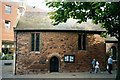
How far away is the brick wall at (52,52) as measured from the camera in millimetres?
33938

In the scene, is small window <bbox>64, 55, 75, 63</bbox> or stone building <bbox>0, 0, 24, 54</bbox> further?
stone building <bbox>0, 0, 24, 54</bbox>

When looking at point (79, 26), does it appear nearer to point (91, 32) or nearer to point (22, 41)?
point (91, 32)

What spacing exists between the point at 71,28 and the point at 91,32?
2.60 metres

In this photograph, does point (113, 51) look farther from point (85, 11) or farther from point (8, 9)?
point (8, 9)

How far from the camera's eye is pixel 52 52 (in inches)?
1353

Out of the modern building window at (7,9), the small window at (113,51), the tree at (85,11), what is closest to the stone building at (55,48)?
the small window at (113,51)

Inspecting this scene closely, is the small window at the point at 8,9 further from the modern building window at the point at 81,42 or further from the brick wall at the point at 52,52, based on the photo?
the modern building window at the point at 81,42

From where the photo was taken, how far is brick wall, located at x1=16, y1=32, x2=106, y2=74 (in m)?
33.9

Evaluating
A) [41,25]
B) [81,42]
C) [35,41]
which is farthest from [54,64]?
[41,25]

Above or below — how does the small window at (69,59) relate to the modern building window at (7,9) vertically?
below

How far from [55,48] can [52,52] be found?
0.61 metres

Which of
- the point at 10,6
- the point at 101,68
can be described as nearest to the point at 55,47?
the point at 101,68

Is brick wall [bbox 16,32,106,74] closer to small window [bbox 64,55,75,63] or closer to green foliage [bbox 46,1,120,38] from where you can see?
small window [bbox 64,55,75,63]

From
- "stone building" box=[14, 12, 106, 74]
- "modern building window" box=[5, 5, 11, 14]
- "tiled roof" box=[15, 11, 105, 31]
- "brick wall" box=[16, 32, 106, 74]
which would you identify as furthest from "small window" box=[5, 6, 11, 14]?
"brick wall" box=[16, 32, 106, 74]
